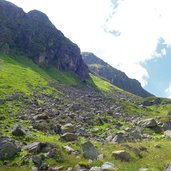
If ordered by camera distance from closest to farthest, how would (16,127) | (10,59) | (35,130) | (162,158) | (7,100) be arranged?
1. (162,158)
2. (16,127)
3. (35,130)
4. (7,100)
5. (10,59)

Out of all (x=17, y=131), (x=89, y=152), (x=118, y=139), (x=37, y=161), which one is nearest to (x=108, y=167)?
(x=89, y=152)

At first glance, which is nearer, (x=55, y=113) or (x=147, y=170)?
(x=147, y=170)

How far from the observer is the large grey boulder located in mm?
31344

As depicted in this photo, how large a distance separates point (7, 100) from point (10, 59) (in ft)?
399

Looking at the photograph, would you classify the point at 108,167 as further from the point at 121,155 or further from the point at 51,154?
the point at 51,154

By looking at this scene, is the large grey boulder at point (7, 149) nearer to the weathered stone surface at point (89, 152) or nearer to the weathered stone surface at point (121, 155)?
the weathered stone surface at point (89, 152)

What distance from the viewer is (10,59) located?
190 metres

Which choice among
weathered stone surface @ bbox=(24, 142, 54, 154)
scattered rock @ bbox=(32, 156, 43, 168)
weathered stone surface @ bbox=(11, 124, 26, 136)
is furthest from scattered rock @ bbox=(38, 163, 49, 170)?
weathered stone surface @ bbox=(11, 124, 26, 136)

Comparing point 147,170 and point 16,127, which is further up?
point 147,170

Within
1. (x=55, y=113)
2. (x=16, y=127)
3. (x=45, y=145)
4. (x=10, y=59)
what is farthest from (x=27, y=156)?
(x=10, y=59)

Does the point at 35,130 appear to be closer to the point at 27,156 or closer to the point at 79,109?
the point at 27,156

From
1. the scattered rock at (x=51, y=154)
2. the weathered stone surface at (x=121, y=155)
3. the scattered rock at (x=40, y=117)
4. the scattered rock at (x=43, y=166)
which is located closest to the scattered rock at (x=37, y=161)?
the scattered rock at (x=43, y=166)

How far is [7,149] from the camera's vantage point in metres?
31.7

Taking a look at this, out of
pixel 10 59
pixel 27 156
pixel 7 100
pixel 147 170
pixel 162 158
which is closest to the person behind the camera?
pixel 147 170
